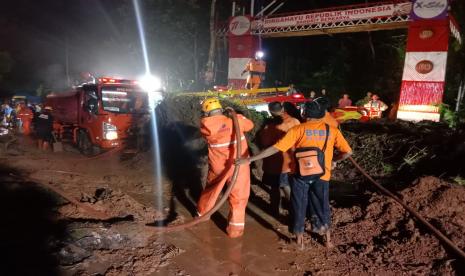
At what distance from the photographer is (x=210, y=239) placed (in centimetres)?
479

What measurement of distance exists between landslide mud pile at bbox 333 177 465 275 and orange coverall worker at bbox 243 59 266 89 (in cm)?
1141

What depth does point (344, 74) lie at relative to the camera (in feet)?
71.4

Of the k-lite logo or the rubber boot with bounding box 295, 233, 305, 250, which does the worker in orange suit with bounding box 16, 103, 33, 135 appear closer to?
the rubber boot with bounding box 295, 233, 305, 250

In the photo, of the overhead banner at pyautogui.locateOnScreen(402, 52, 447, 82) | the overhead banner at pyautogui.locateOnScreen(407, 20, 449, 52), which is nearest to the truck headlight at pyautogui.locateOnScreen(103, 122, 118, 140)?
the overhead banner at pyautogui.locateOnScreen(402, 52, 447, 82)

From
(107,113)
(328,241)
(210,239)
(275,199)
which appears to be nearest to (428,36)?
(275,199)

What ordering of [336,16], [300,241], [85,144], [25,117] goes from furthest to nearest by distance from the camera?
1. [25,117]
2. [336,16]
3. [85,144]
4. [300,241]

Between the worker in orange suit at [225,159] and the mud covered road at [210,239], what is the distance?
334 mm

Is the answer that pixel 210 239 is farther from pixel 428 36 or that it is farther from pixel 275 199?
pixel 428 36

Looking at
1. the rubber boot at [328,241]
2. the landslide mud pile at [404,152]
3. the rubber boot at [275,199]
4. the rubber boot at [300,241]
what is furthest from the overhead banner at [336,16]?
the rubber boot at [300,241]

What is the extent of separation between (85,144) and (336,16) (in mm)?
11522

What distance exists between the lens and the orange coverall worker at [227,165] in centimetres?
473

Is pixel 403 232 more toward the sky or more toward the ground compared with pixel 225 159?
more toward the ground

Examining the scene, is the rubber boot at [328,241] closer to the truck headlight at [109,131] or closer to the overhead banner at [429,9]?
the truck headlight at [109,131]

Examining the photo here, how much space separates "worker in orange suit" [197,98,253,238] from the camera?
4734 millimetres
